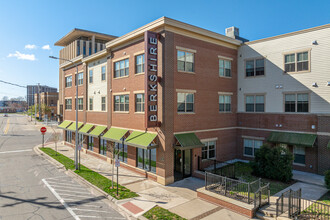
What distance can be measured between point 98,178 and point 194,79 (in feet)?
36.4

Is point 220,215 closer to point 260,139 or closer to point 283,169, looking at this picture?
point 283,169

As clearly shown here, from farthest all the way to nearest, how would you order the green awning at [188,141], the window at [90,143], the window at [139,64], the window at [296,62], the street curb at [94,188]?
1. the window at [90,143]
2. the window at [296,62]
3. the window at [139,64]
4. the green awning at [188,141]
5. the street curb at [94,188]

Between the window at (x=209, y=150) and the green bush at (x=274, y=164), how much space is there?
3899 millimetres

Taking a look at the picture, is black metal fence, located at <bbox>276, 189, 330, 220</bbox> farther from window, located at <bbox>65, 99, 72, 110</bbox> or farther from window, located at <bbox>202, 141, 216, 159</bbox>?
window, located at <bbox>65, 99, 72, 110</bbox>

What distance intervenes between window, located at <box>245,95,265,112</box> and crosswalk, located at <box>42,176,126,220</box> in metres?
16.2

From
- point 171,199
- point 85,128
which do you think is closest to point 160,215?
point 171,199

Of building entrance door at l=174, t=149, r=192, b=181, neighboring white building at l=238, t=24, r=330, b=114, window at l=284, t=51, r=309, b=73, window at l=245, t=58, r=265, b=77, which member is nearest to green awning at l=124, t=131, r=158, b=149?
building entrance door at l=174, t=149, r=192, b=181

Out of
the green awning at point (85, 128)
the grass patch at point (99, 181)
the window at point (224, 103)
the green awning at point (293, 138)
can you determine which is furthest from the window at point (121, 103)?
the green awning at point (293, 138)

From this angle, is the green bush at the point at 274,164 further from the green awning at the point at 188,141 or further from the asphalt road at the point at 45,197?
the asphalt road at the point at 45,197

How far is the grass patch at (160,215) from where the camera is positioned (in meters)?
11.2

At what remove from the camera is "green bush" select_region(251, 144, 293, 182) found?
16109 millimetres

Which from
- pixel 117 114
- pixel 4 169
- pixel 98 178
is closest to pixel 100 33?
pixel 117 114

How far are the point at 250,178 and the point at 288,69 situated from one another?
34.1 ft

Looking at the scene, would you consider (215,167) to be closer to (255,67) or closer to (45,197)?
(255,67)
